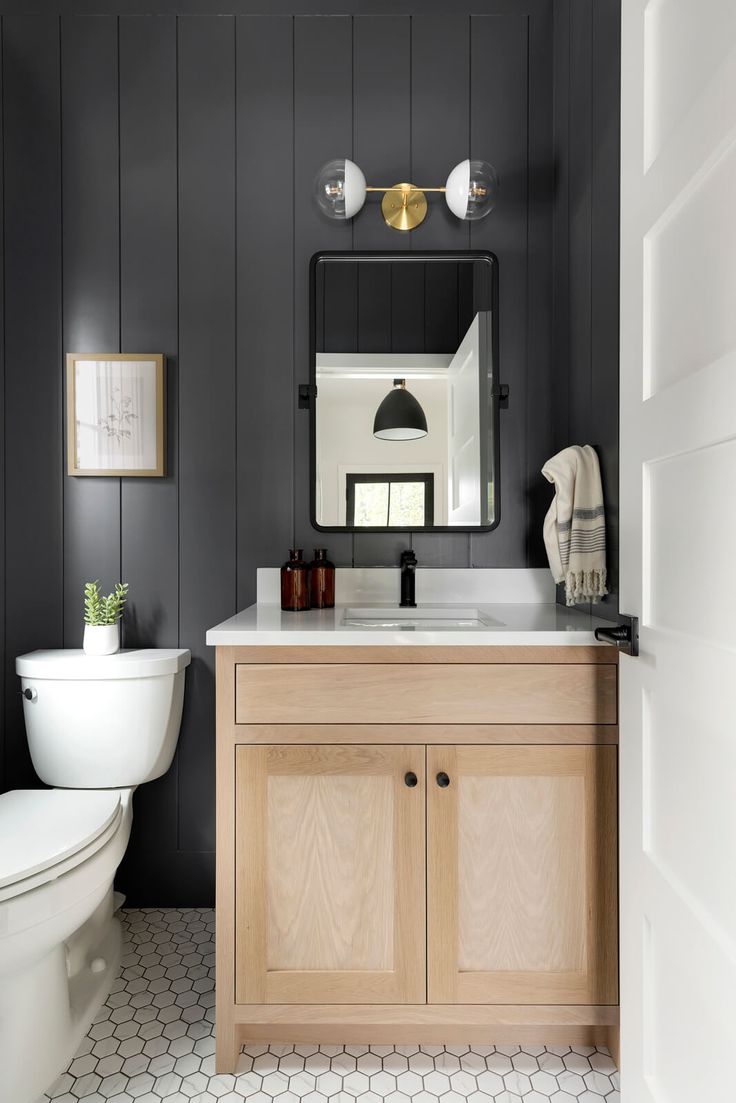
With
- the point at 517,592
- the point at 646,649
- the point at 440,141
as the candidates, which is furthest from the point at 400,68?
the point at 646,649

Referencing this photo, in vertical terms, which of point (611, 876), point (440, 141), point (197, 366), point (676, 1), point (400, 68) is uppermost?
point (400, 68)

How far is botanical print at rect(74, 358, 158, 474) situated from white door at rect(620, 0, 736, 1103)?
132cm

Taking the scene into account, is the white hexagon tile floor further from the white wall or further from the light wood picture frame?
the light wood picture frame

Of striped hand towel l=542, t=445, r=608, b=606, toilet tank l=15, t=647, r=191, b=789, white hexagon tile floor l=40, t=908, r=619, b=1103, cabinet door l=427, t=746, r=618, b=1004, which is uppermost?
striped hand towel l=542, t=445, r=608, b=606

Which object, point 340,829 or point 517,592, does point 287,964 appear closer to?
point 340,829

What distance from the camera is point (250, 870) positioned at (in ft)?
4.26

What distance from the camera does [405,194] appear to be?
1.86 m

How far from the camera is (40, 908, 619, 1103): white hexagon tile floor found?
1258mm

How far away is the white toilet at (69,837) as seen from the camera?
117cm

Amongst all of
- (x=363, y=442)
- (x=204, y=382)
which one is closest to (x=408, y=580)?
(x=363, y=442)

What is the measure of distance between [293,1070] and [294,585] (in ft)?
3.40

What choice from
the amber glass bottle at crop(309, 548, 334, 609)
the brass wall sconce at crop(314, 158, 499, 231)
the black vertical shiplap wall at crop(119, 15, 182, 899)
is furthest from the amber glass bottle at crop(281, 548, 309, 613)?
the brass wall sconce at crop(314, 158, 499, 231)

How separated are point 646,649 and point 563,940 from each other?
0.68m

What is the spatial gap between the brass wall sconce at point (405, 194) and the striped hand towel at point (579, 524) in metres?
0.79
